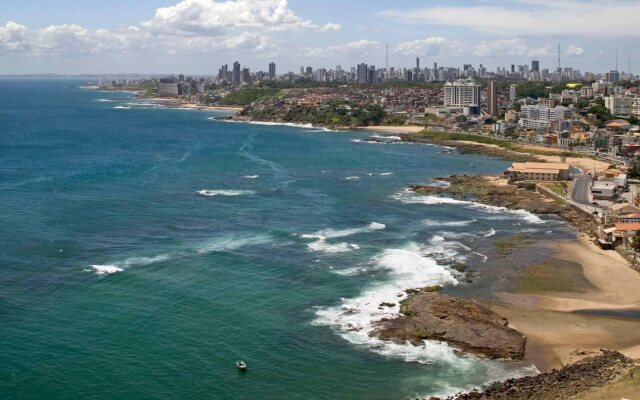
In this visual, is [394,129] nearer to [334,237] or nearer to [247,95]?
[247,95]

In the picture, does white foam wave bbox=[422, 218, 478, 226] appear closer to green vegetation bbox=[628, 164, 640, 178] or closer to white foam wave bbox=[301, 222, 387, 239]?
white foam wave bbox=[301, 222, 387, 239]

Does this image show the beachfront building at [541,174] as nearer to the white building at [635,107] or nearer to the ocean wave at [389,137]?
the ocean wave at [389,137]

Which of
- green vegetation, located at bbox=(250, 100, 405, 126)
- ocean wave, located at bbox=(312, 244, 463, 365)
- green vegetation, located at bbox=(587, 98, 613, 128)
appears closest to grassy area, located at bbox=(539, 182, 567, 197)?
ocean wave, located at bbox=(312, 244, 463, 365)

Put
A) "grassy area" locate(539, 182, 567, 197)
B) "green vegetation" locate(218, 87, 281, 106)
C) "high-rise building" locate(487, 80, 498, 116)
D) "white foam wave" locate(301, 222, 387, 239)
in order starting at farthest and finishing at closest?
"green vegetation" locate(218, 87, 281, 106) < "high-rise building" locate(487, 80, 498, 116) < "grassy area" locate(539, 182, 567, 197) < "white foam wave" locate(301, 222, 387, 239)

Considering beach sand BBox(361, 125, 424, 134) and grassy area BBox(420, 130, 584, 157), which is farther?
beach sand BBox(361, 125, 424, 134)

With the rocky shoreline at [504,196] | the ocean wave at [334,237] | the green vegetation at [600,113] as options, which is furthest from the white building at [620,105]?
the ocean wave at [334,237]

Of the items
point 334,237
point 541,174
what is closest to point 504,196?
point 541,174
